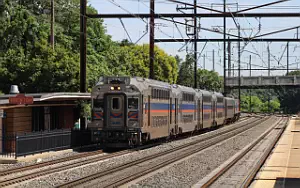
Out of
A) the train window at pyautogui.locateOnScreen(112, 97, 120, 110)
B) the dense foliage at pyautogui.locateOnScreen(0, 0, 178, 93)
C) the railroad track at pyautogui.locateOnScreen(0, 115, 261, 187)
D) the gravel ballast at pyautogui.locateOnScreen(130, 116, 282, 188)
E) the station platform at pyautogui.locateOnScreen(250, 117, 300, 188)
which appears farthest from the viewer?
the dense foliage at pyautogui.locateOnScreen(0, 0, 178, 93)

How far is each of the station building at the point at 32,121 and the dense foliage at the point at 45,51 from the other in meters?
6.89

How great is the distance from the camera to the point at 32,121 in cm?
2906

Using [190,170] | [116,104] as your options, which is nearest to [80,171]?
[190,170]

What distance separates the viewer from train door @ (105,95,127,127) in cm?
2691

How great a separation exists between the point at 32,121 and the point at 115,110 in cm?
480

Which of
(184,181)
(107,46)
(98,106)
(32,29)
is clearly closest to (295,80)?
(107,46)

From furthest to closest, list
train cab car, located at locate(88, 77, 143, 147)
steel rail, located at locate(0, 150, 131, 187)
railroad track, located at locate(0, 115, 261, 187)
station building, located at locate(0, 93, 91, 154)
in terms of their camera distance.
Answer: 1. train cab car, located at locate(88, 77, 143, 147)
2. station building, located at locate(0, 93, 91, 154)
3. railroad track, located at locate(0, 115, 261, 187)
4. steel rail, located at locate(0, 150, 131, 187)

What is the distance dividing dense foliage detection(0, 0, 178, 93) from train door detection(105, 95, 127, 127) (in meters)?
12.7

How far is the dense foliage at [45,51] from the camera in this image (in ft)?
131

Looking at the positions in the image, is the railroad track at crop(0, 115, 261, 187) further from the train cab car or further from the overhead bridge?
the overhead bridge

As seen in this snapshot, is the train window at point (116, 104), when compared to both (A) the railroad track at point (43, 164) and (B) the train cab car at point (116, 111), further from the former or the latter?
(A) the railroad track at point (43, 164)

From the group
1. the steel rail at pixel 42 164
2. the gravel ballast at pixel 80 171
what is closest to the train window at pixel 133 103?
the gravel ballast at pixel 80 171

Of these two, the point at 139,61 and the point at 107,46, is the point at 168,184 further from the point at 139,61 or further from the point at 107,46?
the point at 139,61

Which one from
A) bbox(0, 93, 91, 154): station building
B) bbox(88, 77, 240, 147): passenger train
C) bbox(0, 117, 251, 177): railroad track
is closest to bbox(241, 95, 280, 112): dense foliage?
bbox(0, 93, 91, 154): station building
